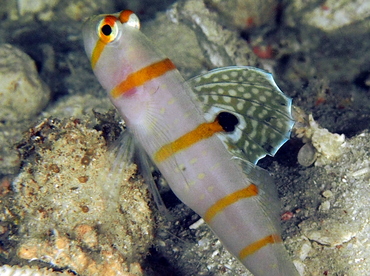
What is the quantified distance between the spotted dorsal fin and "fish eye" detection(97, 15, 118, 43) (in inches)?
27.3

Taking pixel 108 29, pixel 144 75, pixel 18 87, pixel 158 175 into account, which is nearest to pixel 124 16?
pixel 108 29

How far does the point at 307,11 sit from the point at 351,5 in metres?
0.58

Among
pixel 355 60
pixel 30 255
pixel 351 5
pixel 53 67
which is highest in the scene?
pixel 53 67

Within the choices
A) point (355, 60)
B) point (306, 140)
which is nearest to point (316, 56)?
point (355, 60)

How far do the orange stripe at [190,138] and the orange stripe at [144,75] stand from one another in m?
0.52

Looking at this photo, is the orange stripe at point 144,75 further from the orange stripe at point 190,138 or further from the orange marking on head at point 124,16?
the orange stripe at point 190,138

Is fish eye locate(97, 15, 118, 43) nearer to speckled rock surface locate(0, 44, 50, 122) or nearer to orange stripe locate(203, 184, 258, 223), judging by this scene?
orange stripe locate(203, 184, 258, 223)

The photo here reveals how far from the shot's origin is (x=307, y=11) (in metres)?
4.69

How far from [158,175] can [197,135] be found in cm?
152

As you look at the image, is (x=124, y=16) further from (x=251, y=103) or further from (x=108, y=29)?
(x=251, y=103)

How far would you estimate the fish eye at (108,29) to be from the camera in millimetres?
2374

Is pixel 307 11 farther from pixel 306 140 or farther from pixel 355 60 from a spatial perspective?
pixel 306 140

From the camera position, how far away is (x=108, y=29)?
2.39 m

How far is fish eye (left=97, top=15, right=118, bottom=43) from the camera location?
93.5 inches
